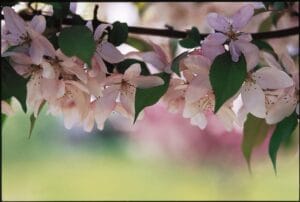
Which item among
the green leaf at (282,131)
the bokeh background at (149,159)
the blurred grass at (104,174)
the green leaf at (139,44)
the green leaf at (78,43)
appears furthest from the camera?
the blurred grass at (104,174)

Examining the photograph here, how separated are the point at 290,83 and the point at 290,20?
0.40 meters

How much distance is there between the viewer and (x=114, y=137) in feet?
12.9

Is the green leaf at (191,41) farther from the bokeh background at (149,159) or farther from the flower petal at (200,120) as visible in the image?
Answer: the bokeh background at (149,159)

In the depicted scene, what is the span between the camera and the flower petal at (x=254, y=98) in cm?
51

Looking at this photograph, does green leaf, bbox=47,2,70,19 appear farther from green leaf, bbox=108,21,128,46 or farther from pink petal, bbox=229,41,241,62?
pink petal, bbox=229,41,241,62

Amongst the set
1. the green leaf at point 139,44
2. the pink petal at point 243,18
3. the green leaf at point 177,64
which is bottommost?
the green leaf at point 139,44

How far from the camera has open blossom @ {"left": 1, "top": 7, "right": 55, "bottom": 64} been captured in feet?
1.63

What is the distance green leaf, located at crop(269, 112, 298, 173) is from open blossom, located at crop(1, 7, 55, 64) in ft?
0.71

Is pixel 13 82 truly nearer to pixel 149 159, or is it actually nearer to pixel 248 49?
pixel 248 49

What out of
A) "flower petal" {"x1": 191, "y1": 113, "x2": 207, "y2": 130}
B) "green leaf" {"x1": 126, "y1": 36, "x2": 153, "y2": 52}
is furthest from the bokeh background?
"flower petal" {"x1": 191, "y1": 113, "x2": 207, "y2": 130}

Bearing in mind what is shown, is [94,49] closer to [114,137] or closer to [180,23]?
[180,23]

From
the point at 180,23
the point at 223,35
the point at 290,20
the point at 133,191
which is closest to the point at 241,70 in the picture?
the point at 223,35

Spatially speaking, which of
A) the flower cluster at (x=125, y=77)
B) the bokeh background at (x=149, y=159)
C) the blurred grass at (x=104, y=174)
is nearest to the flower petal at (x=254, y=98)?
the flower cluster at (x=125, y=77)

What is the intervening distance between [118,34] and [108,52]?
39 mm
